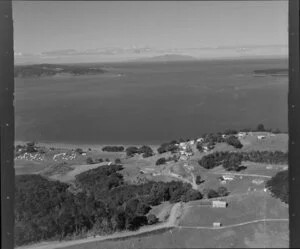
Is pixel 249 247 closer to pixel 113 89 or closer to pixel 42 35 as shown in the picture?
pixel 113 89

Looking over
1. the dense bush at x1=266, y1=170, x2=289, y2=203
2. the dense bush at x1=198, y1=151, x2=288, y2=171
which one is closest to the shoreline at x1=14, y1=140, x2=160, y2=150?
the dense bush at x1=198, y1=151, x2=288, y2=171

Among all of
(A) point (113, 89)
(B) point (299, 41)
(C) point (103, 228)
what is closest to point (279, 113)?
(B) point (299, 41)

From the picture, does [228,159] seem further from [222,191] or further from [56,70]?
[56,70]

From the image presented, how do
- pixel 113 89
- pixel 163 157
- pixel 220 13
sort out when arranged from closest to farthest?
pixel 220 13 < pixel 113 89 < pixel 163 157

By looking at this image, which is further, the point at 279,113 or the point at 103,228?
the point at 103,228

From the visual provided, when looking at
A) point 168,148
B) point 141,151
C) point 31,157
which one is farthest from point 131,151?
point 31,157

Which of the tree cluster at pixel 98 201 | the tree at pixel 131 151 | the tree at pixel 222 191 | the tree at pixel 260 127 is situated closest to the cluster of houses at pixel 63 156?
the tree cluster at pixel 98 201
